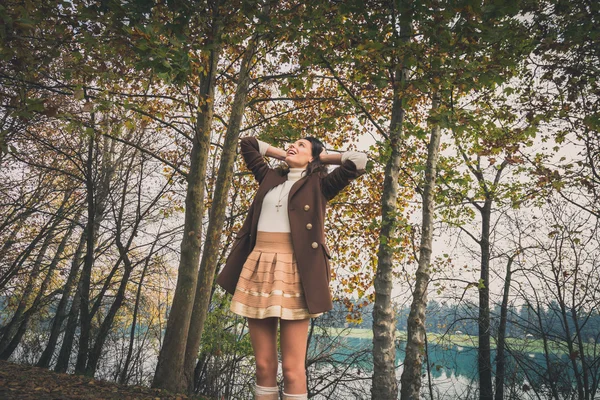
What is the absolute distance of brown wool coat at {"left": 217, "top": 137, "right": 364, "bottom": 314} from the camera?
267 cm

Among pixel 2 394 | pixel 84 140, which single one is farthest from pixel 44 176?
pixel 2 394

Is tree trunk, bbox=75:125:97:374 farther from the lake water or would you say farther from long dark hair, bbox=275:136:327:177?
long dark hair, bbox=275:136:327:177

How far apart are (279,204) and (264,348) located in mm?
1062

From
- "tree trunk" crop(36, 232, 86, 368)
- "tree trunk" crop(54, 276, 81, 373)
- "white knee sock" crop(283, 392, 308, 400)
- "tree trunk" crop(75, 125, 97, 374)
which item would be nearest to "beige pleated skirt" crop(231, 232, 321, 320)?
"white knee sock" crop(283, 392, 308, 400)

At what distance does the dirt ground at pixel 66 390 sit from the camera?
429 cm

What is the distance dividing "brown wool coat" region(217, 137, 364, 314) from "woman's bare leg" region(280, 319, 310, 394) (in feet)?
0.66

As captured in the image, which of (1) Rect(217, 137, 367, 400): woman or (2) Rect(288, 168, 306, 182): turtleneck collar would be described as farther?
(2) Rect(288, 168, 306, 182): turtleneck collar

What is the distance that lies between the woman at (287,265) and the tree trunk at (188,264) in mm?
2990

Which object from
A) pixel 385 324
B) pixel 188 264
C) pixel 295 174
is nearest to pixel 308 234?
pixel 295 174

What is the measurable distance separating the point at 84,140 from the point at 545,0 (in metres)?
10.5

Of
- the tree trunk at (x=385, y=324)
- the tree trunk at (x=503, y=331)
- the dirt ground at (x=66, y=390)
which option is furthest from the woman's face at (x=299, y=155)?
the tree trunk at (x=503, y=331)

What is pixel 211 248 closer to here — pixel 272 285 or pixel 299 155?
pixel 299 155

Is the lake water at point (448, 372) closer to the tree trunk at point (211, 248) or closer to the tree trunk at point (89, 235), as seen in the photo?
the tree trunk at point (211, 248)

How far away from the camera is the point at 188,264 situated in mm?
5922
